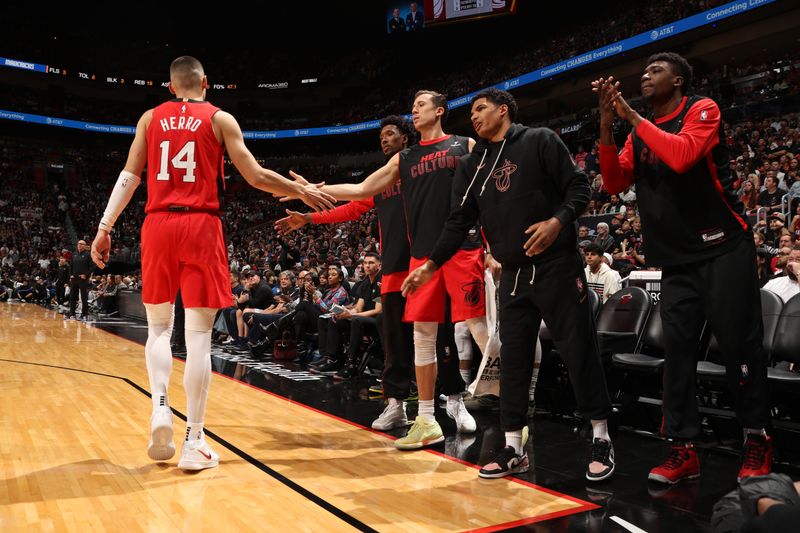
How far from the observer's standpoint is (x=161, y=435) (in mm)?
2922

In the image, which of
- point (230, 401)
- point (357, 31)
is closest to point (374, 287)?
point (230, 401)

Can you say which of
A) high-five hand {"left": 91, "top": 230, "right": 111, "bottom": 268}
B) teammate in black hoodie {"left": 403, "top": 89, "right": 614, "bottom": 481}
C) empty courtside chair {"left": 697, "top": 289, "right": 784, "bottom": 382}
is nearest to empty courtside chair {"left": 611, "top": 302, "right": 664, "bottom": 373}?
empty courtside chair {"left": 697, "top": 289, "right": 784, "bottom": 382}

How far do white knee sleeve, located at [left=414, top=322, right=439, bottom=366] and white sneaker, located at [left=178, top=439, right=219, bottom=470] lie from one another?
1.31m

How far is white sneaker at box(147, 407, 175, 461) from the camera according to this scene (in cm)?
291

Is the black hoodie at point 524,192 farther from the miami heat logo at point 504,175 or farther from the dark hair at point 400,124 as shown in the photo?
the dark hair at point 400,124

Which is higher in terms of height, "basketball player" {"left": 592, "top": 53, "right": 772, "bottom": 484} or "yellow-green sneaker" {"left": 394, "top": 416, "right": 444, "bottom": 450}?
"basketball player" {"left": 592, "top": 53, "right": 772, "bottom": 484}

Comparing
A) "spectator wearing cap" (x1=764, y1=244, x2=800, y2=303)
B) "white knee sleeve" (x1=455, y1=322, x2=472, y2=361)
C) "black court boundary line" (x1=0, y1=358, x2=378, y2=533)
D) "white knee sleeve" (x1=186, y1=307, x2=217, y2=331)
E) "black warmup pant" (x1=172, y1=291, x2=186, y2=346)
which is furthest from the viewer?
"black warmup pant" (x1=172, y1=291, x2=186, y2=346)

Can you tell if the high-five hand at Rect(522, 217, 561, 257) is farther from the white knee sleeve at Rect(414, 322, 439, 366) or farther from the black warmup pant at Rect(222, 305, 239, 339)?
the black warmup pant at Rect(222, 305, 239, 339)

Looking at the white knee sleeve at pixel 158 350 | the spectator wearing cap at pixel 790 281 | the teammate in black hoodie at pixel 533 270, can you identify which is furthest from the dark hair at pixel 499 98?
the spectator wearing cap at pixel 790 281

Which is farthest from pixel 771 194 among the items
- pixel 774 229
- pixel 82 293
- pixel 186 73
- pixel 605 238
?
pixel 82 293

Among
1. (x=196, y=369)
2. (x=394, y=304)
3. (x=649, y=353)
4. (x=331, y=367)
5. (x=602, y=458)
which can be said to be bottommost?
(x=331, y=367)

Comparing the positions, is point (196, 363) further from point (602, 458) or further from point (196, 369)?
point (602, 458)

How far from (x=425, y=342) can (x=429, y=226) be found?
0.70m

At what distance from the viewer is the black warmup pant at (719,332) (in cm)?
265
